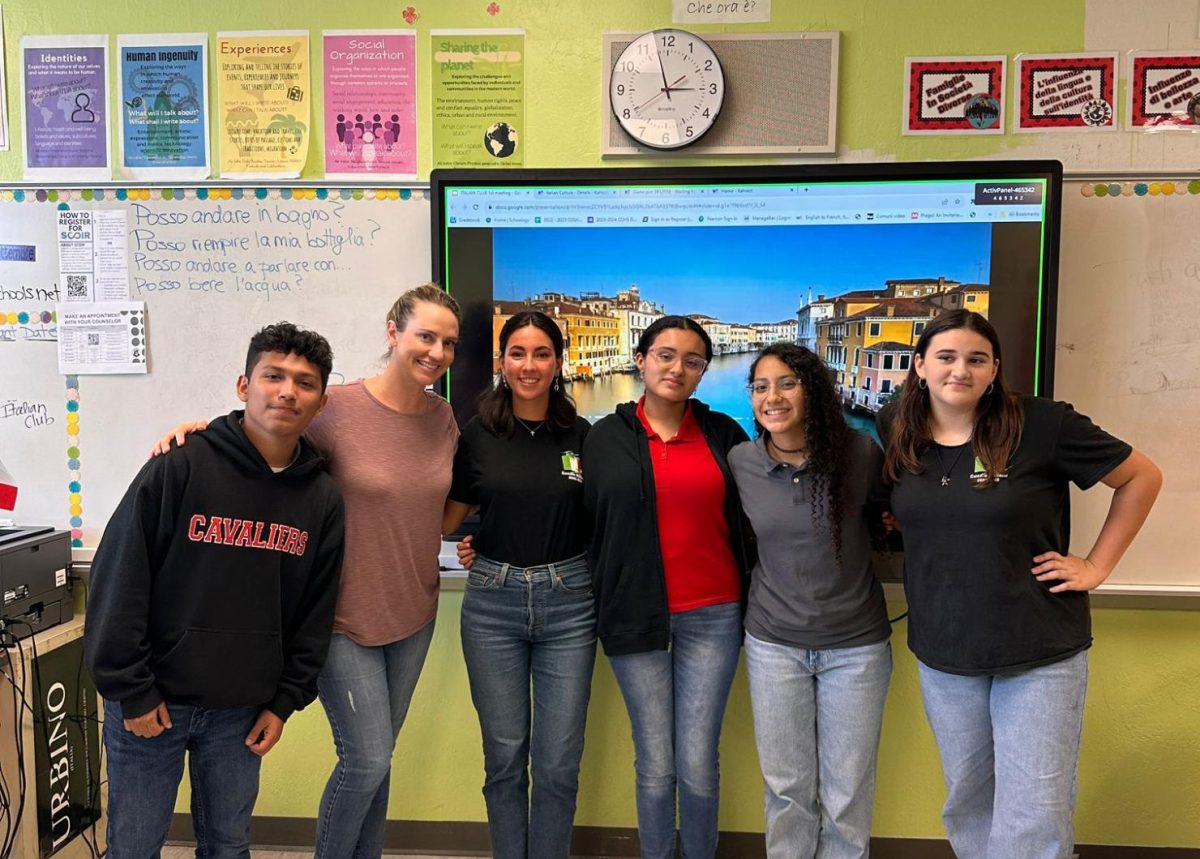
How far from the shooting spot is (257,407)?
1522 millimetres

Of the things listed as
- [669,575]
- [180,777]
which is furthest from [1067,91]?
[180,777]

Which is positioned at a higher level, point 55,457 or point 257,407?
point 257,407

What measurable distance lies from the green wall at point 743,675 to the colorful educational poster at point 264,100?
54 millimetres

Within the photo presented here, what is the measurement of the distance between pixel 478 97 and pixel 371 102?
0.32m

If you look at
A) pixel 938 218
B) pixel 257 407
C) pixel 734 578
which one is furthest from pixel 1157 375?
pixel 257 407

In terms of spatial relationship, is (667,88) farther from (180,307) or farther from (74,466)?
(74,466)

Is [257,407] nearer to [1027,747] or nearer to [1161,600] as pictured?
[1027,747]

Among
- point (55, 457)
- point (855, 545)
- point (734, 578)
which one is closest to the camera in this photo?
point (855, 545)

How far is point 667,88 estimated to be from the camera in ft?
6.96

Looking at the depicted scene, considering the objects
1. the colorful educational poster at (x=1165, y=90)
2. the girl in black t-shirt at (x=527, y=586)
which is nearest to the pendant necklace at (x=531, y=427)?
the girl in black t-shirt at (x=527, y=586)

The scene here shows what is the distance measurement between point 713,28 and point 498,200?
788mm

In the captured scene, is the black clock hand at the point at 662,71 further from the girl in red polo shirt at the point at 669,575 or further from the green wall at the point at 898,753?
the green wall at the point at 898,753

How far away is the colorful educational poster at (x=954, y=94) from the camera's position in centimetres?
210

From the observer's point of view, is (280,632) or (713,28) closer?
(280,632)
